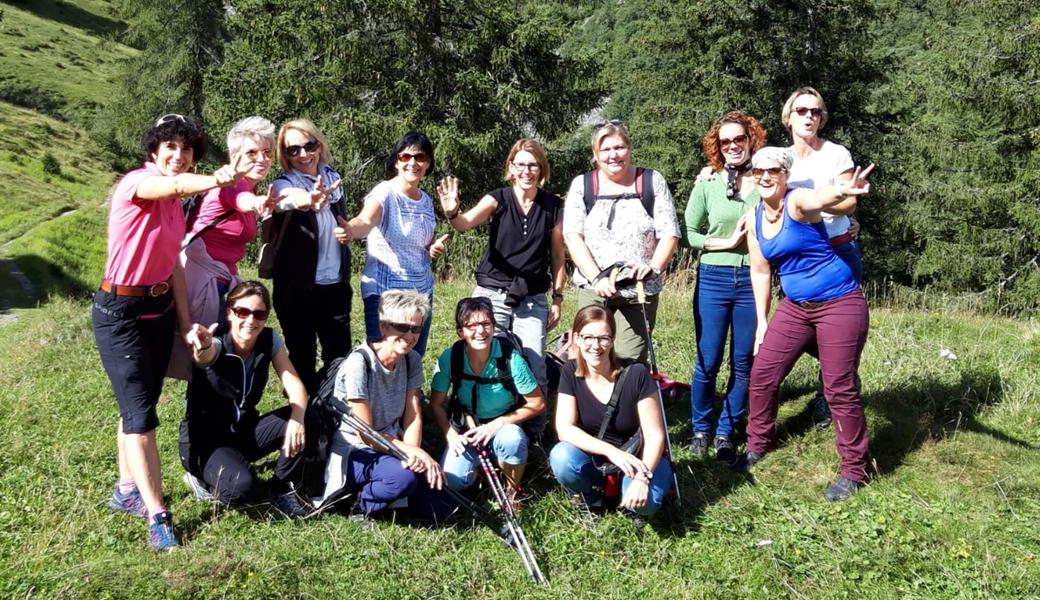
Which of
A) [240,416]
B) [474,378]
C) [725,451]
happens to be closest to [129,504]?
[240,416]

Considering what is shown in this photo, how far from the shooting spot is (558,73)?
18016 millimetres

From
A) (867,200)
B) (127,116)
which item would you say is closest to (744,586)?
(867,200)

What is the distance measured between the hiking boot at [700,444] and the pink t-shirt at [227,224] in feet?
10.2

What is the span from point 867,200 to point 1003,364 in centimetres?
1439

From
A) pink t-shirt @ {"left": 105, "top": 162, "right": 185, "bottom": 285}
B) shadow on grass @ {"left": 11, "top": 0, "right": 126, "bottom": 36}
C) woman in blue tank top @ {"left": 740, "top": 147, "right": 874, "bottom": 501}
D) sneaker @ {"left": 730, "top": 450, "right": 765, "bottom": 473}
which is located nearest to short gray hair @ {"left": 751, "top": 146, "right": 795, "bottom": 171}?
woman in blue tank top @ {"left": 740, "top": 147, "right": 874, "bottom": 501}

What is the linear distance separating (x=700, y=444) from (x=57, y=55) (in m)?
68.9

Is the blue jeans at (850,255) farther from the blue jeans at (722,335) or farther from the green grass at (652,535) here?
the green grass at (652,535)

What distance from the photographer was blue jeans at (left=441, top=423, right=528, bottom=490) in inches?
163

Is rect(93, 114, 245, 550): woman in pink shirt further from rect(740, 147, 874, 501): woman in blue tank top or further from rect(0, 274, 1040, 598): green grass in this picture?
rect(740, 147, 874, 501): woman in blue tank top

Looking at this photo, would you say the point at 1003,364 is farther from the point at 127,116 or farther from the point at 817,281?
the point at 127,116

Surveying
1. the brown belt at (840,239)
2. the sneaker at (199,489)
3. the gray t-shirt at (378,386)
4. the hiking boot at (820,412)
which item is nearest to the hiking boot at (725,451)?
the hiking boot at (820,412)

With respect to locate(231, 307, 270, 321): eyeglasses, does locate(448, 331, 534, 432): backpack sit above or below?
below

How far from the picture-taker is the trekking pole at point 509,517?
366 cm

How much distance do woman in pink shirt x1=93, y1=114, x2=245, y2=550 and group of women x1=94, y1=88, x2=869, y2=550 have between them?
0.04 ft
